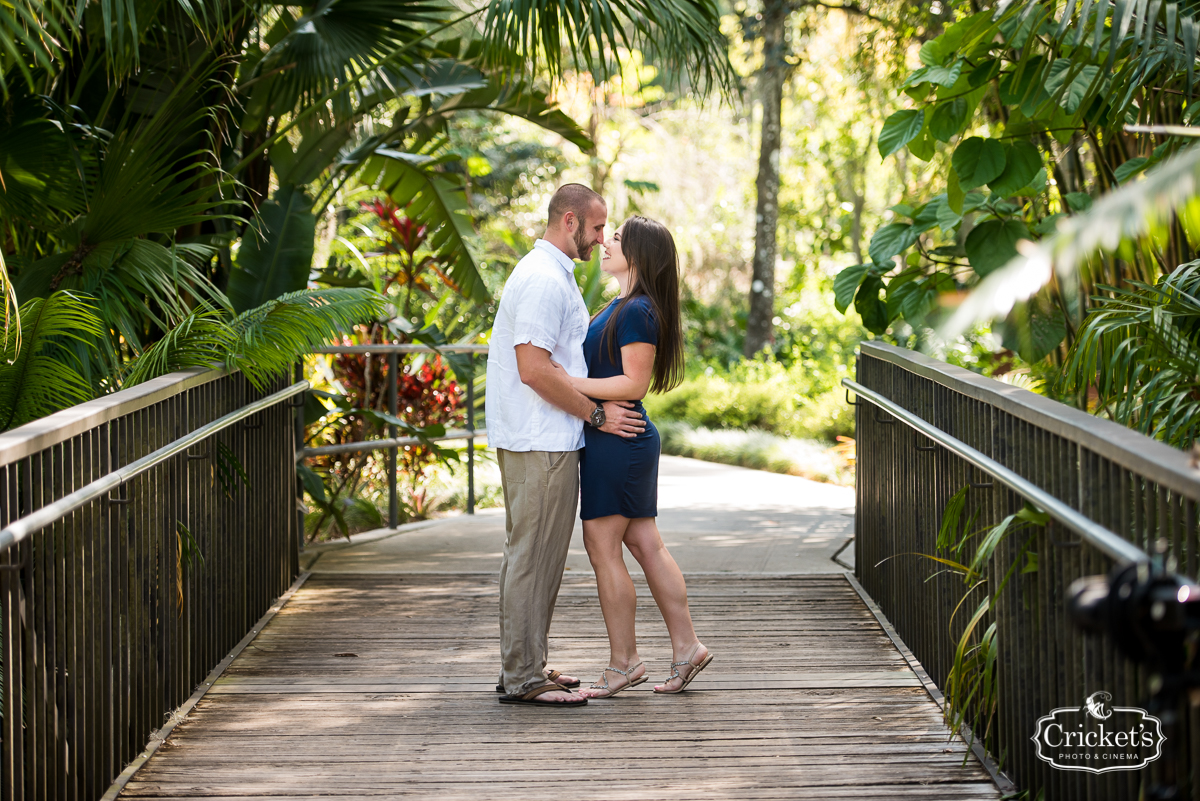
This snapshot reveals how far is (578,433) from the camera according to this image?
370 centimetres

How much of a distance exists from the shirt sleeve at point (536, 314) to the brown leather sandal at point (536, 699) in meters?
1.13

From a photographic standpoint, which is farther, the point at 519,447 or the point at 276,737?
the point at 519,447

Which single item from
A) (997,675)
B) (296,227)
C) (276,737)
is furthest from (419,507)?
(997,675)

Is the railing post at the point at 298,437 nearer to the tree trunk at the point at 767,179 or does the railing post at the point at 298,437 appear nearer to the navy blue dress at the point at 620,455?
the navy blue dress at the point at 620,455

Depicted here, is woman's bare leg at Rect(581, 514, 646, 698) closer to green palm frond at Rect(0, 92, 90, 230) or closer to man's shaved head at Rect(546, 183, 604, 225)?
man's shaved head at Rect(546, 183, 604, 225)

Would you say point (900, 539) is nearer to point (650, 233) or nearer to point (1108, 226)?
point (650, 233)

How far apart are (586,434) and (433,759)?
3.85ft

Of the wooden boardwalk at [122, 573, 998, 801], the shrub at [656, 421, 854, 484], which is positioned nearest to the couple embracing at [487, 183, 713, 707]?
the wooden boardwalk at [122, 573, 998, 801]

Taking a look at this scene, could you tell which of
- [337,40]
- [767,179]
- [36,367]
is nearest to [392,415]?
[337,40]

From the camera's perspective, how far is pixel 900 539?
4445 millimetres

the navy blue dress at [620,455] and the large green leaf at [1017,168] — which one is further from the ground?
the large green leaf at [1017,168]

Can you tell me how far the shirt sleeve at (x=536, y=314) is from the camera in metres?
3.54

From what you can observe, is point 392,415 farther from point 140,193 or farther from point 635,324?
point 635,324

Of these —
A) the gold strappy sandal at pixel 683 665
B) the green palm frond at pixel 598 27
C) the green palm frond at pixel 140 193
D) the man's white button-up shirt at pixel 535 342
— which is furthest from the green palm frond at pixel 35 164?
the gold strappy sandal at pixel 683 665
